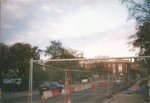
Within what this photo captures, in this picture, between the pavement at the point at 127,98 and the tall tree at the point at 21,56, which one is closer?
the pavement at the point at 127,98

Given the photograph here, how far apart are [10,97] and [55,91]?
208 inches

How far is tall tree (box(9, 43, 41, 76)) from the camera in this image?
18.9 m

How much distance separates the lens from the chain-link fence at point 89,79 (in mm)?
5820

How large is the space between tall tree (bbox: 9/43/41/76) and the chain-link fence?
1198cm

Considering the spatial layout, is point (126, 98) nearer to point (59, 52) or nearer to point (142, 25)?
point (142, 25)

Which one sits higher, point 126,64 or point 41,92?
point 126,64

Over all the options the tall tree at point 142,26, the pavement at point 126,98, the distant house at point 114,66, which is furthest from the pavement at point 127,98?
the tall tree at point 142,26

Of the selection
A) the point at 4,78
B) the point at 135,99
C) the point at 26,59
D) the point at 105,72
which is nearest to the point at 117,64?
the point at 105,72

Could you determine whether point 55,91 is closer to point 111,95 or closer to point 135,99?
point 111,95

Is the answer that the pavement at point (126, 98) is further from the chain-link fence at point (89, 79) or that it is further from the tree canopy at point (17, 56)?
the tree canopy at point (17, 56)

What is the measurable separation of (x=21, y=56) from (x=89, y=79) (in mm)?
15593

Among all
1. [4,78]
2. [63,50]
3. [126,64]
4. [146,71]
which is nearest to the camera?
[126,64]

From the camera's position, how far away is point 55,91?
7305 mm

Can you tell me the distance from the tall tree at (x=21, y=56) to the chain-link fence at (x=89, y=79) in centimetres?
1198
